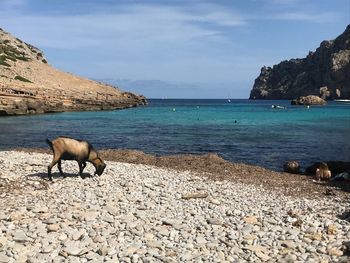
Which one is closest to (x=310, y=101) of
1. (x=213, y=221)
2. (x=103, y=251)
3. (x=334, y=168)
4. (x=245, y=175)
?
(x=334, y=168)

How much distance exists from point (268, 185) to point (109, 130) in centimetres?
4071

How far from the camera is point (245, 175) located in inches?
989

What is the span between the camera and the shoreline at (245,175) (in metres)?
21.2

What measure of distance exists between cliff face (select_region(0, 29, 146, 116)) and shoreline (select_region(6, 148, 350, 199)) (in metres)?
56.5

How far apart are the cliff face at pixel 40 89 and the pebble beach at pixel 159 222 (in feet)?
222

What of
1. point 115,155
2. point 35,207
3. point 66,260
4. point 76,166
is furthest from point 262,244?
point 115,155

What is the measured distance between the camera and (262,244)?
12.9 metres

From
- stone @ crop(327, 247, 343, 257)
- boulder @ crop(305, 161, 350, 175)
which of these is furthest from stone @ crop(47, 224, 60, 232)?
boulder @ crop(305, 161, 350, 175)

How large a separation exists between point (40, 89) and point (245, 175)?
80.4m

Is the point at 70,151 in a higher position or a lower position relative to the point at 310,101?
lower

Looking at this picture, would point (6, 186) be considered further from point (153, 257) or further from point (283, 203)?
point (283, 203)

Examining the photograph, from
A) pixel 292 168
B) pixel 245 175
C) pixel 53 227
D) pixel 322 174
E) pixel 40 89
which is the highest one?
pixel 40 89

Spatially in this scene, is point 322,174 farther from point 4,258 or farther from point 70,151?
point 4,258

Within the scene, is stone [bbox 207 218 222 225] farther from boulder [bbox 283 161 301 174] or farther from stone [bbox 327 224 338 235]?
boulder [bbox 283 161 301 174]
